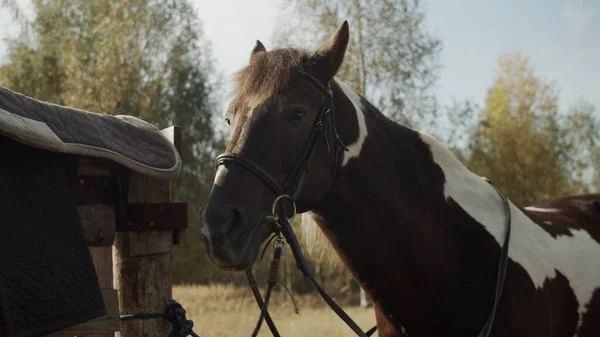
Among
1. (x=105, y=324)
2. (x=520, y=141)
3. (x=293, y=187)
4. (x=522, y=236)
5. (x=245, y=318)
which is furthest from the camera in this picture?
(x=520, y=141)

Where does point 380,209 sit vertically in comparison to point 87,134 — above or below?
below

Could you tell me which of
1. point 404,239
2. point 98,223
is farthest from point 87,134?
point 404,239

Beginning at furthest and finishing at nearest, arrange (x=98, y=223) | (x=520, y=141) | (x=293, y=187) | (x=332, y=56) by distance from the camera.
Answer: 1. (x=520, y=141)
2. (x=332, y=56)
3. (x=293, y=187)
4. (x=98, y=223)

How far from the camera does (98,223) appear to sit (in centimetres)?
211

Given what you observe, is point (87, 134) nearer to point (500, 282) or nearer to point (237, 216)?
point (237, 216)

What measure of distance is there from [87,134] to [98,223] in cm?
34

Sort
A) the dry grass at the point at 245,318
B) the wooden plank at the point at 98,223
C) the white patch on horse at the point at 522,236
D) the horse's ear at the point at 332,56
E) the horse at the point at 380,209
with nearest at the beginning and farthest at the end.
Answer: the wooden plank at the point at 98,223
the horse at the point at 380,209
the horse's ear at the point at 332,56
the white patch on horse at the point at 522,236
the dry grass at the point at 245,318

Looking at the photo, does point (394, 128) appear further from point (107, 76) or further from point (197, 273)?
point (197, 273)

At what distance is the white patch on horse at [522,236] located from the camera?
2990 millimetres

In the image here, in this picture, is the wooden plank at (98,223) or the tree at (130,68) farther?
the tree at (130,68)

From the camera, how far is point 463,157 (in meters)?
19.6

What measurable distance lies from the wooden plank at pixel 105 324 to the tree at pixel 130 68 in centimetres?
1444

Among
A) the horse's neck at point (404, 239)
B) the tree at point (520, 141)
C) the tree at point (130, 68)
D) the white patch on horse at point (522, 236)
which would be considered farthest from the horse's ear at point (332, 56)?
the tree at point (520, 141)

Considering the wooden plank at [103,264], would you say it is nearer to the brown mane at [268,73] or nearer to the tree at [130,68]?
the brown mane at [268,73]
